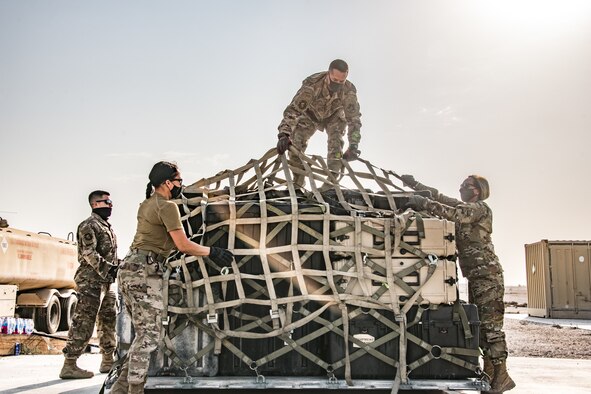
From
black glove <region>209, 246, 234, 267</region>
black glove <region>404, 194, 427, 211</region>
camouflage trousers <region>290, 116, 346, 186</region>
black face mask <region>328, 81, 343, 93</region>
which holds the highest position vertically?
black face mask <region>328, 81, 343, 93</region>

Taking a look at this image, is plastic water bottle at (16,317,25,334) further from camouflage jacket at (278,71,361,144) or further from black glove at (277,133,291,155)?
black glove at (277,133,291,155)

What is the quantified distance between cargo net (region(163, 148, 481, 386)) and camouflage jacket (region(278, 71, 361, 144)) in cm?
280

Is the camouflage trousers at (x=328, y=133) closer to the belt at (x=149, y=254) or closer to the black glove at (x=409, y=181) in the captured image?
the black glove at (x=409, y=181)

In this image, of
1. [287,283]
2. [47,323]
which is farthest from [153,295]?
[47,323]

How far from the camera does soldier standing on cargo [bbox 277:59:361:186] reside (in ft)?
24.9

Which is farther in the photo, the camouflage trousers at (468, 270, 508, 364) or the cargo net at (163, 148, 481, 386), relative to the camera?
the camouflage trousers at (468, 270, 508, 364)

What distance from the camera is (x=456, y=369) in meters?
5.00

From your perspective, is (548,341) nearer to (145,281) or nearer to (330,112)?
(330,112)

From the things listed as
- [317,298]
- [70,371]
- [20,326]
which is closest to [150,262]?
[317,298]

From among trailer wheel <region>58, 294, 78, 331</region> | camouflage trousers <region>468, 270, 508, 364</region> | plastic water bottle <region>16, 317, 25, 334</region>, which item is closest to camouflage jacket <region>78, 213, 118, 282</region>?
camouflage trousers <region>468, 270, 508, 364</region>

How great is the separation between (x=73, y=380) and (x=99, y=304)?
2.97ft

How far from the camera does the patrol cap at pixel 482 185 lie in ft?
21.8


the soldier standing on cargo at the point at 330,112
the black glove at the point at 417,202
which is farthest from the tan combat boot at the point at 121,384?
the soldier standing on cargo at the point at 330,112

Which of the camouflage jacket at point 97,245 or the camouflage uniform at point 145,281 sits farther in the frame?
the camouflage jacket at point 97,245
